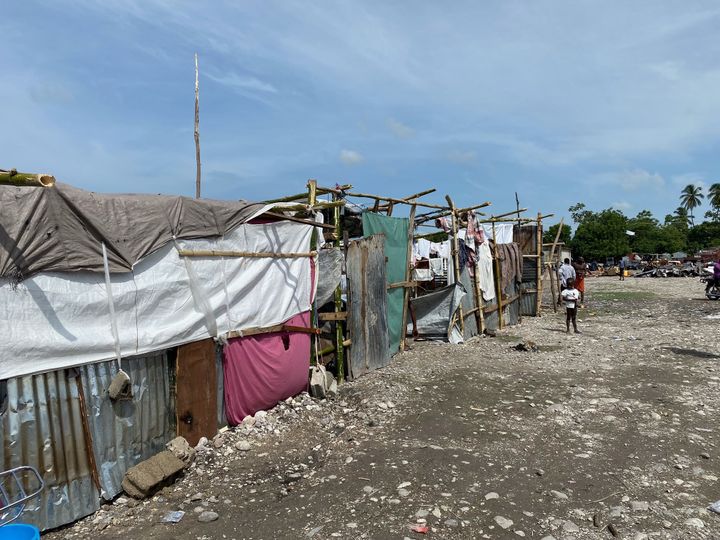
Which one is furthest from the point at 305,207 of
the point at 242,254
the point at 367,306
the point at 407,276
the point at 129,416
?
the point at 129,416

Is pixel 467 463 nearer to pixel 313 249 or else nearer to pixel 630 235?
pixel 313 249

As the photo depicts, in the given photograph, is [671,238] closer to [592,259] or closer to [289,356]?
[592,259]

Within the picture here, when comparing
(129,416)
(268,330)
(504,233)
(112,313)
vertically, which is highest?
(504,233)

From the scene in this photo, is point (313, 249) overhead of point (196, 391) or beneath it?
overhead

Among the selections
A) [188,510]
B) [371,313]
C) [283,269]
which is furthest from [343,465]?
[371,313]

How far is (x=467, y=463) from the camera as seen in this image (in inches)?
171

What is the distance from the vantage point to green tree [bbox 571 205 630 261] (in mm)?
45812

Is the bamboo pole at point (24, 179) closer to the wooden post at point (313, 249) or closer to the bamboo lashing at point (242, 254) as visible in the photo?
the bamboo lashing at point (242, 254)

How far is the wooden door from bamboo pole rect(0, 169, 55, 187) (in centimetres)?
184

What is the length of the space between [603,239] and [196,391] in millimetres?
49047

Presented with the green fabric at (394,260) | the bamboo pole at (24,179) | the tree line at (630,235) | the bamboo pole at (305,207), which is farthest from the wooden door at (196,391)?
the tree line at (630,235)

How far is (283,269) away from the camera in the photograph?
19.7 ft

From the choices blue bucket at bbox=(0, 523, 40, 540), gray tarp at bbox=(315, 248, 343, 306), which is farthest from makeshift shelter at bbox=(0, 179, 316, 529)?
gray tarp at bbox=(315, 248, 343, 306)

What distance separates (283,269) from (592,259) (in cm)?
4872
